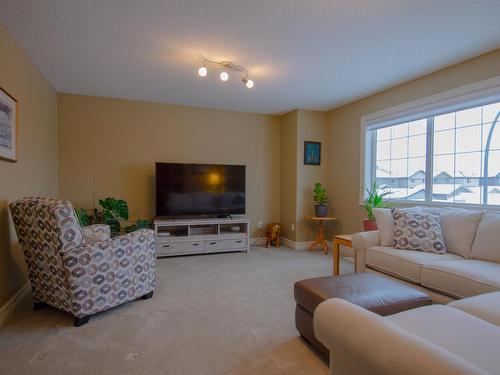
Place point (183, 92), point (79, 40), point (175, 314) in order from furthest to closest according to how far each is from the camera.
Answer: point (183, 92)
point (79, 40)
point (175, 314)

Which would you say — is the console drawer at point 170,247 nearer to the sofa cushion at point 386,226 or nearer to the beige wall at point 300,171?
the beige wall at point 300,171

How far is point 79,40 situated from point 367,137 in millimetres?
3756

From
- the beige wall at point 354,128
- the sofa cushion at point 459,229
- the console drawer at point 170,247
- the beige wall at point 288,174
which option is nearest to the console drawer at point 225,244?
the console drawer at point 170,247

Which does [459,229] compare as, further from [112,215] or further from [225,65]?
[112,215]

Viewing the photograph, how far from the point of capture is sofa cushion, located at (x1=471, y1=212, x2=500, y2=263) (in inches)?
88.2

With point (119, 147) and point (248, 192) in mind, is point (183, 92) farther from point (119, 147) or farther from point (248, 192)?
point (248, 192)

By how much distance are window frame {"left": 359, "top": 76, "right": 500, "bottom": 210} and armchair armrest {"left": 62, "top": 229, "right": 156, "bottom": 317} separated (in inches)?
125

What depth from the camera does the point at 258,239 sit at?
505cm

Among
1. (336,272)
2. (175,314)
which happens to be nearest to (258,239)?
(336,272)

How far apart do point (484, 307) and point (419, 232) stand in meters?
1.29

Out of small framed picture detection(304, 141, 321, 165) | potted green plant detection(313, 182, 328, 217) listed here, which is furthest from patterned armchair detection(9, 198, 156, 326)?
small framed picture detection(304, 141, 321, 165)

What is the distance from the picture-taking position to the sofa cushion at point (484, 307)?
4.42 ft

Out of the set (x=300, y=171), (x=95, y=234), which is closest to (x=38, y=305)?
(x=95, y=234)

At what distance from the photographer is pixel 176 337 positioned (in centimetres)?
195
